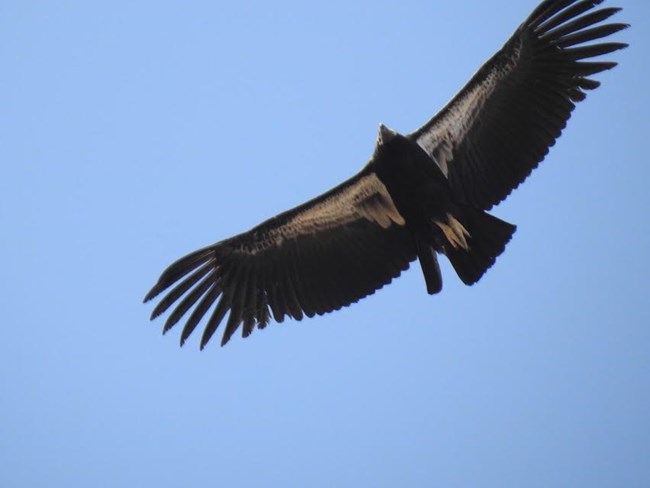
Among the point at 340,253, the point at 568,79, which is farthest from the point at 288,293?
the point at 568,79

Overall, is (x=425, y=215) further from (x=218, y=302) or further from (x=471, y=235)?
(x=218, y=302)

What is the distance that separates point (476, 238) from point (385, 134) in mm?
1612

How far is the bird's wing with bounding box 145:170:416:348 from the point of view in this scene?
580 inches

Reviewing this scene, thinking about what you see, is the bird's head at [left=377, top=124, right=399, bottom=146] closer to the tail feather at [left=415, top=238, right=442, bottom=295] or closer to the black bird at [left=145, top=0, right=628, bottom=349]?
the black bird at [left=145, top=0, right=628, bottom=349]

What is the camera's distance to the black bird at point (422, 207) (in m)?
14.0

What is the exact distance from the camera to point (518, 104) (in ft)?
46.8

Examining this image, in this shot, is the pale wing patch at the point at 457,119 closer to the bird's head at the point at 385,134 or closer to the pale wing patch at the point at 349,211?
the bird's head at the point at 385,134

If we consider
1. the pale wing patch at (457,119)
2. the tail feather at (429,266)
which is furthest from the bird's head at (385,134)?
the tail feather at (429,266)

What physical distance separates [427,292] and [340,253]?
138 cm

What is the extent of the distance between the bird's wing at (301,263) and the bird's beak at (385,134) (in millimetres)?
675

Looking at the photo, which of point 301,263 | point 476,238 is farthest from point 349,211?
point 476,238

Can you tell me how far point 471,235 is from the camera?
14102 millimetres

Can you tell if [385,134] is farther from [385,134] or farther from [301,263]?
[301,263]

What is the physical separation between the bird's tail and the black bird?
0.01 meters
